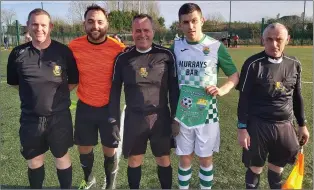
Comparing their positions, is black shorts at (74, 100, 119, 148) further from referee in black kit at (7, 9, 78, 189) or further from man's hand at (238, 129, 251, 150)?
man's hand at (238, 129, 251, 150)

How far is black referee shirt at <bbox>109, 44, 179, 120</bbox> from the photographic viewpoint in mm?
2977

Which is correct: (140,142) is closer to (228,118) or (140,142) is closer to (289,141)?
(289,141)

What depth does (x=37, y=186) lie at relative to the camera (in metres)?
3.28

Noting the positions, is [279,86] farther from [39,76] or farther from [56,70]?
[39,76]

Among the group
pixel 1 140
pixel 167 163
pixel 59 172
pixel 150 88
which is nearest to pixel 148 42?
pixel 150 88

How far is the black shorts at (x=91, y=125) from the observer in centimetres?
338

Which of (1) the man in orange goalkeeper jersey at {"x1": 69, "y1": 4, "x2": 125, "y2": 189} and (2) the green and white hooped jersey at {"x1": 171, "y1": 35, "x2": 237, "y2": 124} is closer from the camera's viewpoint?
(2) the green and white hooped jersey at {"x1": 171, "y1": 35, "x2": 237, "y2": 124}

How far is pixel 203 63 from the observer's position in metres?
3.01

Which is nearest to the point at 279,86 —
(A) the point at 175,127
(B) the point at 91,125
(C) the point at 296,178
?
(C) the point at 296,178

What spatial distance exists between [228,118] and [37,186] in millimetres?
4136

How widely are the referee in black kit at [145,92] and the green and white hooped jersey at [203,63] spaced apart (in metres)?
0.10

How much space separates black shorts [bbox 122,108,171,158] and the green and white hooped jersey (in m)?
0.41

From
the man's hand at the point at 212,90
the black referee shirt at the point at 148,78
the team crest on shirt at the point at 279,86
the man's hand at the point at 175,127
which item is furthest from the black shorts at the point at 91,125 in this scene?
the team crest on shirt at the point at 279,86

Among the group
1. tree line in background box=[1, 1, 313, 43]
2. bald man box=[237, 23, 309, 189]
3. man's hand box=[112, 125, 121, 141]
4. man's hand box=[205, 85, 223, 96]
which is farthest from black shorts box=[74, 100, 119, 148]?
tree line in background box=[1, 1, 313, 43]
